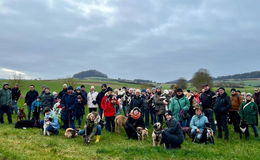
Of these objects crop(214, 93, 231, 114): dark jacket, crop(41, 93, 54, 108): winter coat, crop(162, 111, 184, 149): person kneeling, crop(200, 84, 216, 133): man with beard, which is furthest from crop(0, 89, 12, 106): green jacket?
crop(214, 93, 231, 114): dark jacket

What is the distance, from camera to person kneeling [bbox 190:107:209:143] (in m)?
13.0

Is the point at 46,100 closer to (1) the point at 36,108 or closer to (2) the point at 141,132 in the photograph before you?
(1) the point at 36,108

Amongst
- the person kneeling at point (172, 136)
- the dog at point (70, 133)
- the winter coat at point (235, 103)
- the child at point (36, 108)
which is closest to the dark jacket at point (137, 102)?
the dog at point (70, 133)

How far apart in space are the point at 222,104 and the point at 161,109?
3493 mm

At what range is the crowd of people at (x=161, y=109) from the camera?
13289 millimetres

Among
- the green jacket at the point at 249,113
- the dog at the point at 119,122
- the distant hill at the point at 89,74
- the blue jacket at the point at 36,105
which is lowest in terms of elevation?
the dog at the point at 119,122

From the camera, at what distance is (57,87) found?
197 feet

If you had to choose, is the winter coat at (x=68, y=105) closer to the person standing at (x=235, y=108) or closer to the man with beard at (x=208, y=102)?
the man with beard at (x=208, y=102)

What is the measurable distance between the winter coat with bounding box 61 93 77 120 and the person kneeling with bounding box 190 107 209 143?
657 cm

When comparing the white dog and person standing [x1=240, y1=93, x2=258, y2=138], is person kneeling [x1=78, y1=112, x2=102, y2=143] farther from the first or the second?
person standing [x1=240, y1=93, x2=258, y2=138]

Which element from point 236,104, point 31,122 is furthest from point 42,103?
point 236,104

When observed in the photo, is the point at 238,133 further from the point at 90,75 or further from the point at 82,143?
the point at 90,75

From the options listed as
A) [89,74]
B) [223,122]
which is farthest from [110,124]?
[89,74]

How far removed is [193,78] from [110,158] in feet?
178
